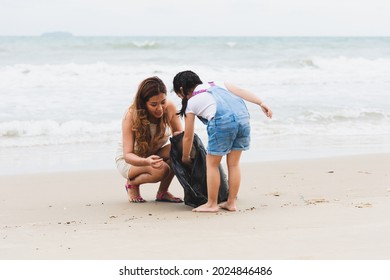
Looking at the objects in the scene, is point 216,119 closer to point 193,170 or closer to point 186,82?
point 186,82

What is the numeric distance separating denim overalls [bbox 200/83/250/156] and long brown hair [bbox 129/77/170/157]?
474 mm

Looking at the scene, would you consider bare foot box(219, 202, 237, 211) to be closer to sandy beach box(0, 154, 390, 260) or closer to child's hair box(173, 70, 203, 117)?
sandy beach box(0, 154, 390, 260)

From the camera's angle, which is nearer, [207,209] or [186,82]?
[186,82]

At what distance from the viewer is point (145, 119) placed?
18.2 ft

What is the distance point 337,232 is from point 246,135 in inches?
53.0

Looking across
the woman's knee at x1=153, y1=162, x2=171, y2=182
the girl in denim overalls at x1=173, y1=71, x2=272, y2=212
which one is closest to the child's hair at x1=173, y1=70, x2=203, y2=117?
the girl in denim overalls at x1=173, y1=71, x2=272, y2=212

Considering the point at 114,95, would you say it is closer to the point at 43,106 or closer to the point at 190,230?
the point at 43,106

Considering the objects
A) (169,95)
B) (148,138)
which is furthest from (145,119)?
(169,95)

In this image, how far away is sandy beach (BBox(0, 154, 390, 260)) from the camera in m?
3.89

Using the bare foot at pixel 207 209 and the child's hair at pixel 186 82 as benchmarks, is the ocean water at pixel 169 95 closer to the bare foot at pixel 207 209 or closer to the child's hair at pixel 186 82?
the bare foot at pixel 207 209

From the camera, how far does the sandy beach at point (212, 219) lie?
389 centimetres

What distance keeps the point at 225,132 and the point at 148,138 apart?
2.68ft
